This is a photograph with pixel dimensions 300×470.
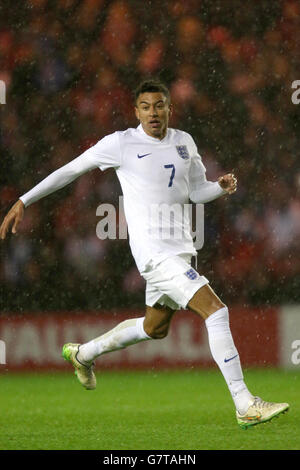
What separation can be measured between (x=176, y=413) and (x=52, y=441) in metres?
1.30

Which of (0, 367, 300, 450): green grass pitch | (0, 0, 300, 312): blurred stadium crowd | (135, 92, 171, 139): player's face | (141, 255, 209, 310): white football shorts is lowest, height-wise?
(0, 367, 300, 450): green grass pitch

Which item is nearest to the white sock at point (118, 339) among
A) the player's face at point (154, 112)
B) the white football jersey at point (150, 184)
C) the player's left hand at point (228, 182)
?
the white football jersey at point (150, 184)

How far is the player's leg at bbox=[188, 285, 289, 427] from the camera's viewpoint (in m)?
5.03

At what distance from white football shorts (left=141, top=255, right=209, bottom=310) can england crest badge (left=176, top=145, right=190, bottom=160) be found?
0.50m

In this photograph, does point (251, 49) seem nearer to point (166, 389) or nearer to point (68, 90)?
point (68, 90)

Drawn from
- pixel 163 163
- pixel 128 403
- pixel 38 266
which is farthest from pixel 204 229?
pixel 163 163

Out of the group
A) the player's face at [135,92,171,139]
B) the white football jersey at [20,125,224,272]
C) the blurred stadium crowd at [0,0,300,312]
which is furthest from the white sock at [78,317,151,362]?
the blurred stadium crowd at [0,0,300,312]

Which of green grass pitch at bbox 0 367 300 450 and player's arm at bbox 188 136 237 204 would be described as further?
player's arm at bbox 188 136 237 204

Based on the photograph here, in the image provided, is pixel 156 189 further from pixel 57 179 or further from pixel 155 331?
pixel 155 331

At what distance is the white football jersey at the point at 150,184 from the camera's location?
17.8 feet

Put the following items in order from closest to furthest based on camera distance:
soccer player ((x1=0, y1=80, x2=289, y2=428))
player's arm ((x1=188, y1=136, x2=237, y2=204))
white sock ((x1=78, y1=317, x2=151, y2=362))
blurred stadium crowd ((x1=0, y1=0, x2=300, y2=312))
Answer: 1. soccer player ((x1=0, y1=80, x2=289, y2=428))
2. player's arm ((x1=188, y1=136, x2=237, y2=204))
3. white sock ((x1=78, y1=317, x2=151, y2=362))
4. blurred stadium crowd ((x1=0, y1=0, x2=300, y2=312))

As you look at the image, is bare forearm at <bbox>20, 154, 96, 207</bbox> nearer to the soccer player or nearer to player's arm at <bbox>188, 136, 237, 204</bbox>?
the soccer player

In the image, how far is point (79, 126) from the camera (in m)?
10.5

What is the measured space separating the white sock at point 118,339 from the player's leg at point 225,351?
70 centimetres
